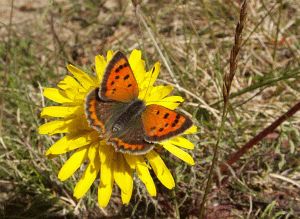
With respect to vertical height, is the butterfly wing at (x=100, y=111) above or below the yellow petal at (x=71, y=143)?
above

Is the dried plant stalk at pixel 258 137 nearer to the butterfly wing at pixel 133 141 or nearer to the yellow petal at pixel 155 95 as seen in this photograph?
the yellow petal at pixel 155 95

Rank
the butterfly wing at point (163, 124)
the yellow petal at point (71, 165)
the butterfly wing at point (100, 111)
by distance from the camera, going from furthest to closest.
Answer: the yellow petal at point (71, 165) < the butterfly wing at point (100, 111) < the butterfly wing at point (163, 124)

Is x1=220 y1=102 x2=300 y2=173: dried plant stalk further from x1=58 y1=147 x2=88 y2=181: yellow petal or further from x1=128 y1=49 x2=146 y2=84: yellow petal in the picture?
x1=58 y1=147 x2=88 y2=181: yellow petal

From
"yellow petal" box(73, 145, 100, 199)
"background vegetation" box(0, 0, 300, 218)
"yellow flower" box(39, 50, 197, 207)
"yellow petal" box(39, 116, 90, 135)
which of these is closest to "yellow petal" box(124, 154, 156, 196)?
"yellow flower" box(39, 50, 197, 207)

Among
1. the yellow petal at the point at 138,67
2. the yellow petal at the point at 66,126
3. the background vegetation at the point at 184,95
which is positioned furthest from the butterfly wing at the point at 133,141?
the background vegetation at the point at 184,95

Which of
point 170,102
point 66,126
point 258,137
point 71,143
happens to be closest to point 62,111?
point 66,126

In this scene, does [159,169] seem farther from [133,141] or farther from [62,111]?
[62,111]

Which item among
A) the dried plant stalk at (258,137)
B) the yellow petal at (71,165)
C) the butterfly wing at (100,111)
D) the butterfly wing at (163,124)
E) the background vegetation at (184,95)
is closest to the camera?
the butterfly wing at (163,124)
